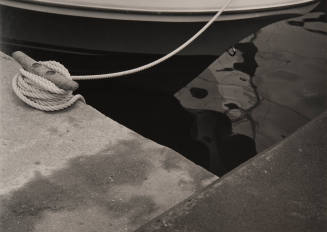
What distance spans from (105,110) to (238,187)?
7.85 ft

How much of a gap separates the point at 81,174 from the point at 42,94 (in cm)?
57

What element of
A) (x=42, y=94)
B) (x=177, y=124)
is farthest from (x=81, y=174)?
(x=177, y=124)

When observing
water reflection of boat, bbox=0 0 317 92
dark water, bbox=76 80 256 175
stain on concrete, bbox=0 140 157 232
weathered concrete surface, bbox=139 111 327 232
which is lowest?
dark water, bbox=76 80 256 175

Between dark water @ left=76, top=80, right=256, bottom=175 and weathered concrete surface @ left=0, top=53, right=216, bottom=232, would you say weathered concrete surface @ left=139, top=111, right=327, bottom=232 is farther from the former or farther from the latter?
dark water @ left=76, top=80, right=256, bottom=175

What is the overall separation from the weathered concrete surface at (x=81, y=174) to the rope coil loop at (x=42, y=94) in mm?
42

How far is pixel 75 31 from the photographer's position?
3.81 metres

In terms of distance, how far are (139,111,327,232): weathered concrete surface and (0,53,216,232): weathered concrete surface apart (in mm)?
194

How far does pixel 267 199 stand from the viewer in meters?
1.73

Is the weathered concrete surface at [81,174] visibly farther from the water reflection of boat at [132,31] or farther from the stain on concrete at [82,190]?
the water reflection of boat at [132,31]

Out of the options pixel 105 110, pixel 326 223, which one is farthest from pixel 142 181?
pixel 105 110

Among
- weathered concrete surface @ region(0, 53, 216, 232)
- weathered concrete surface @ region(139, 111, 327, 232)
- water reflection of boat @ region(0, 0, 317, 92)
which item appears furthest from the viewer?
water reflection of boat @ region(0, 0, 317, 92)

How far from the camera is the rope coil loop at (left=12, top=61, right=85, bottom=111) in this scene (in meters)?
2.33

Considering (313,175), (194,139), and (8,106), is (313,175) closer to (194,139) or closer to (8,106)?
(8,106)

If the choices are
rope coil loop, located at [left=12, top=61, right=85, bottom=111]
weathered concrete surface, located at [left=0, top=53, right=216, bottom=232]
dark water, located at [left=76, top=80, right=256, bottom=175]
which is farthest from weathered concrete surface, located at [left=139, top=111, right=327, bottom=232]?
dark water, located at [left=76, top=80, right=256, bottom=175]
